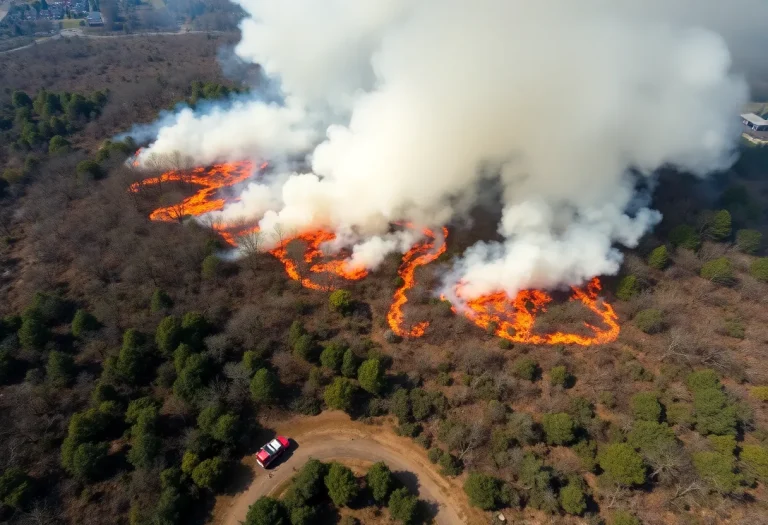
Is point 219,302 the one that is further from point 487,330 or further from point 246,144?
point 246,144

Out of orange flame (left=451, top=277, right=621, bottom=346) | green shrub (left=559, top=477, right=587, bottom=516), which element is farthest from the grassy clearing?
green shrub (left=559, top=477, right=587, bottom=516)

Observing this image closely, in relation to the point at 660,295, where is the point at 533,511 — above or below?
below

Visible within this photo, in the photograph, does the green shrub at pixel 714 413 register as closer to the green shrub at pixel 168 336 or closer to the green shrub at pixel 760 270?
the green shrub at pixel 760 270

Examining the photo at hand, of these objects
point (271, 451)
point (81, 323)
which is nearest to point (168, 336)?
point (81, 323)

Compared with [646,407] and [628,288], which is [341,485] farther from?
[628,288]

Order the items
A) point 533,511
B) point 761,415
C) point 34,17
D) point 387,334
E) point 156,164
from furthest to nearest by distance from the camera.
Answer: point 34,17 < point 156,164 < point 387,334 < point 761,415 < point 533,511

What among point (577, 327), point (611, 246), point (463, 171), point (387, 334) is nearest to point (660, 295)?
point (611, 246)
